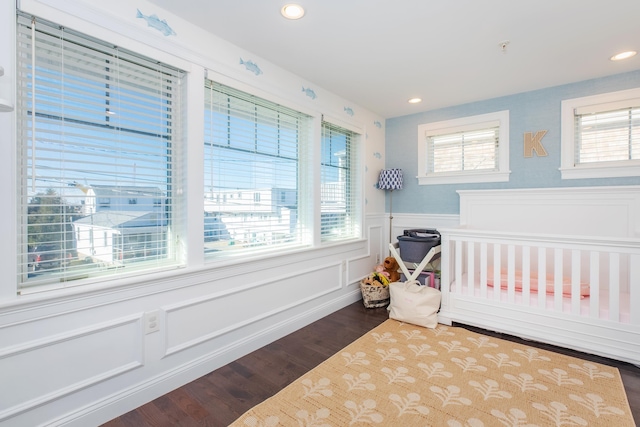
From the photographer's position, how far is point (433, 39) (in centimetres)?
225

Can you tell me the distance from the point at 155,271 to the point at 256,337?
3.29ft

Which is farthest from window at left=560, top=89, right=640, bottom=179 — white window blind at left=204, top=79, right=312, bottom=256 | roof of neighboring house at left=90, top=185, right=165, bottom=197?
roof of neighboring house at left=90, top=185, right=165, bottom=197

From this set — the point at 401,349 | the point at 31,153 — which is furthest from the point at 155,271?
the point at 401,349

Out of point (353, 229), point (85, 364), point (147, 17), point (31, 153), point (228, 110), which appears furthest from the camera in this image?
point (353, 229)

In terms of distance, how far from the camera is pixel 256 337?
8.19 feet

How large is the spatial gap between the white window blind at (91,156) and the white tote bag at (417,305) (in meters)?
2.06

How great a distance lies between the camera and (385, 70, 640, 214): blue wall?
301 cm

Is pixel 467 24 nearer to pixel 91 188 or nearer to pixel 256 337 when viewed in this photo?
pixel 91 188

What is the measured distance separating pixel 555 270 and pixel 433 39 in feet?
6.75

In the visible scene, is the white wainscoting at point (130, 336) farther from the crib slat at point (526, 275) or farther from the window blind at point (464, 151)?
the window blind at point (464, 151)

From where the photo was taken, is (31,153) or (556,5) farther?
(556,5)

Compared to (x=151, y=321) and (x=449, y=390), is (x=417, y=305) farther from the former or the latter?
(x=151, y=321)

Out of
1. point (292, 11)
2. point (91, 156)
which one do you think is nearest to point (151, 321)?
point (91, 156)

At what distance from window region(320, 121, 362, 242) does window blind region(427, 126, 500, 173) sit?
1030mm
